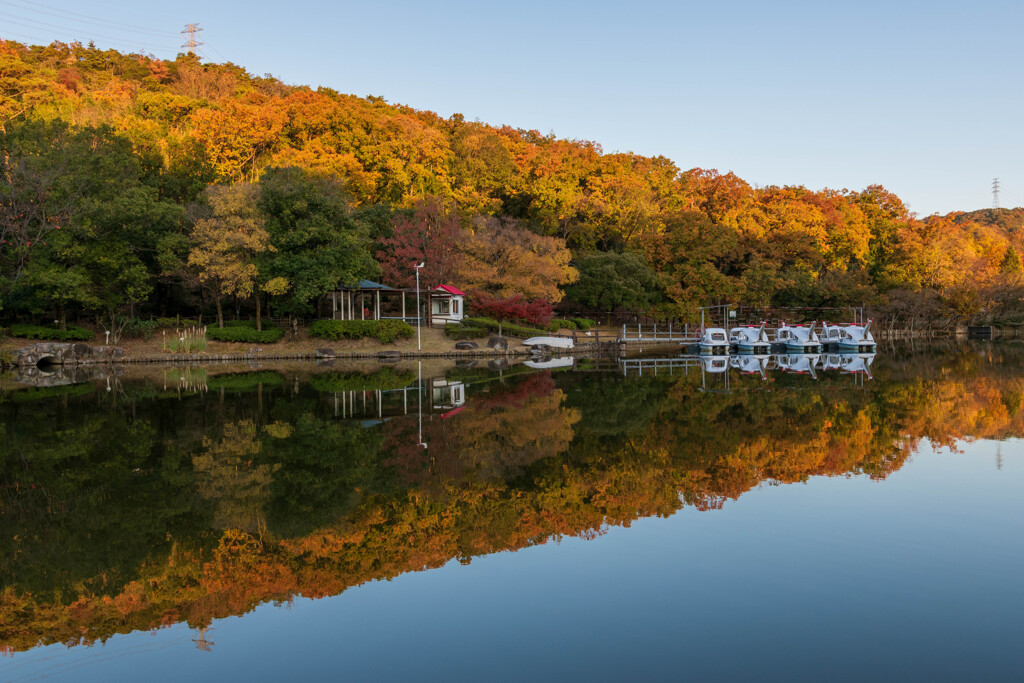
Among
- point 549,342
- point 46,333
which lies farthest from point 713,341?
point 46,333

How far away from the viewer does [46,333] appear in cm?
3816

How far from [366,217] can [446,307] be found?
781 cm

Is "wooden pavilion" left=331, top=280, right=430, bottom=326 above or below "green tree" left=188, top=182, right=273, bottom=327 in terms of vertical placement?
below

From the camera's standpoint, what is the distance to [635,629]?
5.66 m

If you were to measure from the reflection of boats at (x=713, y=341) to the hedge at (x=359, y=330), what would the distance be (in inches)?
705

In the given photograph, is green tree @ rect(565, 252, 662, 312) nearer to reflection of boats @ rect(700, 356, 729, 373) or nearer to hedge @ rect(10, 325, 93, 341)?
reflection of boats @ rect(700, 356, 729, 373)

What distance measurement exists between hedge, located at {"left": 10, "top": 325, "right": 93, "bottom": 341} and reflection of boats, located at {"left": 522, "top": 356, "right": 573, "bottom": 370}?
79.4ft

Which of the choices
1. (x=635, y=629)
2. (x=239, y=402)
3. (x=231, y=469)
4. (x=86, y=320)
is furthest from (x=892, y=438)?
(x=86, y=320)

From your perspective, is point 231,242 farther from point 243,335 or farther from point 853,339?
point 853,339

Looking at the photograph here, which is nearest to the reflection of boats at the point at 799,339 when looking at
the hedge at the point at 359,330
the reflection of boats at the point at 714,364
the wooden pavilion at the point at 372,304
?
the reflection of boats at the point at 714,364

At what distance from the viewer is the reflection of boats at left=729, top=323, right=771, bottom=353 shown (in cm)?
4400

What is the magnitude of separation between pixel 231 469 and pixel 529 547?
559 cm

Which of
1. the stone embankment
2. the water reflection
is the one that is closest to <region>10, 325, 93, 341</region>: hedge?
the stone embankment

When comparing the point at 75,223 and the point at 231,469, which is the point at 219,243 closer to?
the point at 75,223
